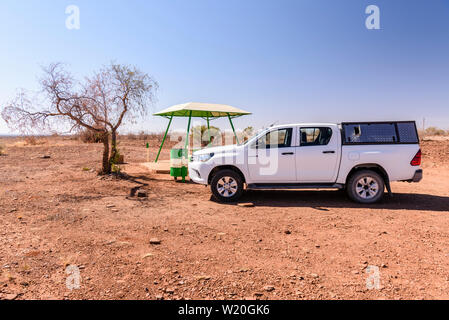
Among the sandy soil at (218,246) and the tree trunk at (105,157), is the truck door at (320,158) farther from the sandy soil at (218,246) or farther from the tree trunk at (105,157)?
the tree trunk at (105,157)

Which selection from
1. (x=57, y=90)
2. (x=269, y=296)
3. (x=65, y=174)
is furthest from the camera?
(x=65, y=174)

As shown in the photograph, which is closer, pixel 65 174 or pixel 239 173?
pixel 239 173

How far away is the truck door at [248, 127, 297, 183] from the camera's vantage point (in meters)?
7.00

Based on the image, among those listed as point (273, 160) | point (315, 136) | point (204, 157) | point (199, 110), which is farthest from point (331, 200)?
point (199, 110)

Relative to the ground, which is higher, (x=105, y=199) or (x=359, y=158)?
(x=359, y=158)

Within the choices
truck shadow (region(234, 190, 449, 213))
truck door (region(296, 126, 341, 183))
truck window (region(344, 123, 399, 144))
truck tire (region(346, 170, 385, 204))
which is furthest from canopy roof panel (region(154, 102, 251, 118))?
truck tire (region(346, 170, 385, 204))

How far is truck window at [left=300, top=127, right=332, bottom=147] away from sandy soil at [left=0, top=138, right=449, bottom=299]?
4.95ft

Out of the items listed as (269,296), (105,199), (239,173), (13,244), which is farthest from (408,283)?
(105,199)

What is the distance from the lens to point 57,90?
364 inches

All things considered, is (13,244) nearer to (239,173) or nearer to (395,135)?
(239,173)

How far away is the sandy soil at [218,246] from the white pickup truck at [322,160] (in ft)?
1.72

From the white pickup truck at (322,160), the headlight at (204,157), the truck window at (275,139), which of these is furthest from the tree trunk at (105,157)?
the truck window at (275,139)

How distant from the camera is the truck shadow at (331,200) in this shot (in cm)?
667

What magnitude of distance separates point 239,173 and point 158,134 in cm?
3776
